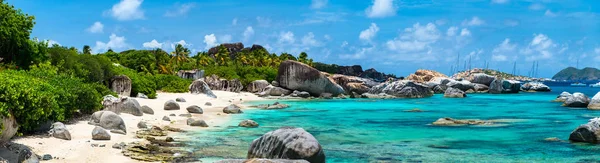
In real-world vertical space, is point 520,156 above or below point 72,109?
below

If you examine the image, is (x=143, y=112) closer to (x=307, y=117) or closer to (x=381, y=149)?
(x=307, y=117)

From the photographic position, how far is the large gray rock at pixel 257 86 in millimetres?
65875

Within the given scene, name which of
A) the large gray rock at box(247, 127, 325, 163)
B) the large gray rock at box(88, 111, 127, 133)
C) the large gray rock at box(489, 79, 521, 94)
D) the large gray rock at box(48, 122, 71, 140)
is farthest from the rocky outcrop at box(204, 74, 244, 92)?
the large gray rock at box(247, 127, 325, 163)

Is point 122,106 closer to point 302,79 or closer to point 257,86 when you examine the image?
point 302,79

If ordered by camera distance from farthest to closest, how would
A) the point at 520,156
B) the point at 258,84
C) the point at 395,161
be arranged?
the point at 258,84
the point at 520,156
the point at 395,161

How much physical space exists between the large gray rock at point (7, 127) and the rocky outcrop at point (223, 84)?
5100cm

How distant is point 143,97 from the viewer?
131 feet

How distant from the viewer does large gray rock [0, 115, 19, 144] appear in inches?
475

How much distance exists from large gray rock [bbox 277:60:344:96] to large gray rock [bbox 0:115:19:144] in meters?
47.6

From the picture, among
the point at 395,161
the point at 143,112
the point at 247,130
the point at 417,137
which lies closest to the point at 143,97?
the point at 143,112

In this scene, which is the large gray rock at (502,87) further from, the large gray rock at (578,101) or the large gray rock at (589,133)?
the large gray rock at (589,133)

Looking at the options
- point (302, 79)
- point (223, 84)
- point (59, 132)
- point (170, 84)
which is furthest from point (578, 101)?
point (59, 132)

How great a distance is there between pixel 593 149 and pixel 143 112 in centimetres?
1999

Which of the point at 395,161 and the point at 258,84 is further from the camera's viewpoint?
the point at 258,84
